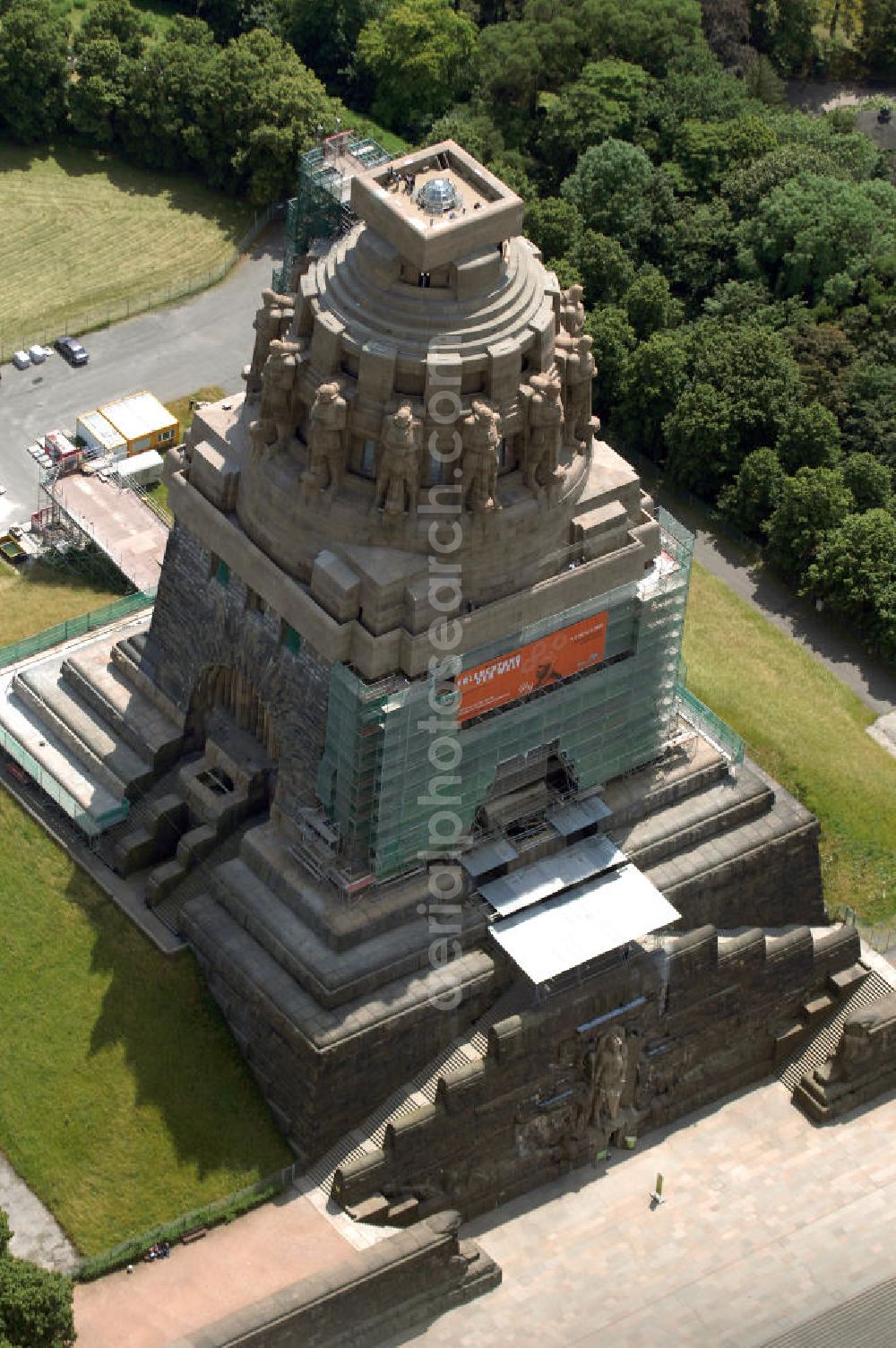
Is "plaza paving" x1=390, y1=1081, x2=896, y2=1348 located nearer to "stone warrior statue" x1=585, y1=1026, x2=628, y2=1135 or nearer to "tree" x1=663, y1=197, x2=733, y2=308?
"stone warrior statue" x1=585, y1=1026, x2=628, y2=1135

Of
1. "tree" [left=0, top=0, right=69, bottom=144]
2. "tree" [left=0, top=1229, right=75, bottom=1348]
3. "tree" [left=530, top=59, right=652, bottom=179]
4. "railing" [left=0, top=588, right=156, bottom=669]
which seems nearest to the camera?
"tree" [left=0, top=1229, right=75, bottom=1348]

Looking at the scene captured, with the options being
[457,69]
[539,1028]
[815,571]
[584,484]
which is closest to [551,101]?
[457,69]

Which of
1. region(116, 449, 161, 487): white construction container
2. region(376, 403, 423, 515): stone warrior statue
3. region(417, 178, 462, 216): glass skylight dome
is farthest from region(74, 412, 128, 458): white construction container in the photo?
region(417, 178, 462, 216): glass skylight dome

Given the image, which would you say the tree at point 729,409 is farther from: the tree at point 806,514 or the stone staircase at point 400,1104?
the stone staircase at point 400,1104

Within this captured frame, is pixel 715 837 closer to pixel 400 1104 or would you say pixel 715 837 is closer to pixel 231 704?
pixel 400 1104

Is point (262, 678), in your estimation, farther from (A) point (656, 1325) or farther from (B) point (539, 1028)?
(A) point (656, 1325)

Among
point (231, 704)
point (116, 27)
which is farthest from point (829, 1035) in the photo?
point (116, 27)
